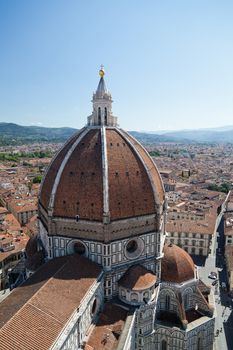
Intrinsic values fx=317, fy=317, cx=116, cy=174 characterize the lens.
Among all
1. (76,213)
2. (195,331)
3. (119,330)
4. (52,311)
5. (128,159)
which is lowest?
(195,331)

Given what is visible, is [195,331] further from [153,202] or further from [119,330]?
[153,202]

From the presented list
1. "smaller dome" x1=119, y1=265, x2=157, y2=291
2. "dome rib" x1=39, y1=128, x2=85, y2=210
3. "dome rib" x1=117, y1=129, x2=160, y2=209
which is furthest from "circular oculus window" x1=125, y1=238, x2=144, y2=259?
"dome rib" x1=39, y1=128, x2=85, y2=210

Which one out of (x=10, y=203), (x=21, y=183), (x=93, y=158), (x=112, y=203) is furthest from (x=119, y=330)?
(x=21, y=183)

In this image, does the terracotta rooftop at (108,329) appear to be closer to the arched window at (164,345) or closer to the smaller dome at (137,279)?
the smaller dome at (137,279)

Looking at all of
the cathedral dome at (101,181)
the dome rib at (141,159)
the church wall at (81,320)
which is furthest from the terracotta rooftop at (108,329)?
the dome rib at (141,159)

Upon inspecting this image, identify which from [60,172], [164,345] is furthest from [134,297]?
[60,172]

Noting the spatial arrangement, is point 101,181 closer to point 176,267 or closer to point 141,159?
point 141,159

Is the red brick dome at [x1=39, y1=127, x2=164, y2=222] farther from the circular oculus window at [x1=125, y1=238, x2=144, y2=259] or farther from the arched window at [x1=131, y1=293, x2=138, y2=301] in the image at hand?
the arched window at [x1=131, y1=293, x2=138, y2=301]
